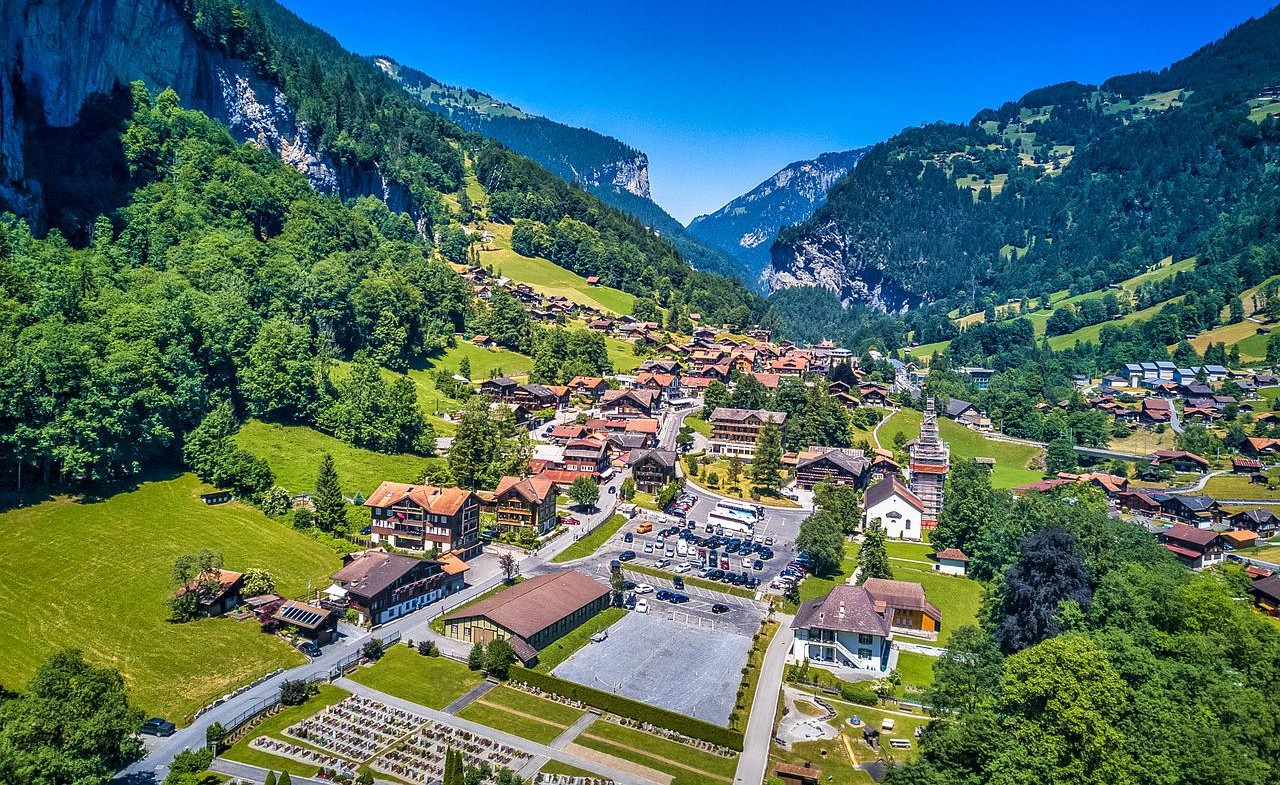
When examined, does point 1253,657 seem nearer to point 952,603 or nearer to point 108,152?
point 952,603

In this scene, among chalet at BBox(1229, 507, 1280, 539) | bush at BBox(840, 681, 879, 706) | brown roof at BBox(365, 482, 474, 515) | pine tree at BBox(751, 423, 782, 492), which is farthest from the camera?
pine tree at BBox(751, 423, 782, 492)

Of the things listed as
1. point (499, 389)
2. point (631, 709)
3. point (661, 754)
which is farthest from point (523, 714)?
point (499, 389)

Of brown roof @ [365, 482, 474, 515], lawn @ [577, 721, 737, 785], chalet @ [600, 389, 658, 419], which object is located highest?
chalet @ [600, 389, 658, 419]

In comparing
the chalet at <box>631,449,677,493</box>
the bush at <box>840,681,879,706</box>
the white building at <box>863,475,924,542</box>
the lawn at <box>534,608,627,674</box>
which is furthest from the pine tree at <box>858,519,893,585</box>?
the chalet at <box>631,449,677,493</box>

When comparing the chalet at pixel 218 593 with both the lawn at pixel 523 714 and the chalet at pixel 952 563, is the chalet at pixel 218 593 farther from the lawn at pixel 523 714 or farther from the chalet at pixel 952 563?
the chalet at pixel 952 563

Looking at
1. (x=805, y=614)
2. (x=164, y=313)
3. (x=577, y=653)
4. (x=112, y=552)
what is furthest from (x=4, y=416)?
(x=805, y=614)

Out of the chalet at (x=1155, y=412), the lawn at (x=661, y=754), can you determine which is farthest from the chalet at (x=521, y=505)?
the chalet at (x=1155, y=412)

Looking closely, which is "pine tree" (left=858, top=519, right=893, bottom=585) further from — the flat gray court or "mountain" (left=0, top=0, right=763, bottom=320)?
"mountain" (left=0, top=0, right=763, bottom=320)
